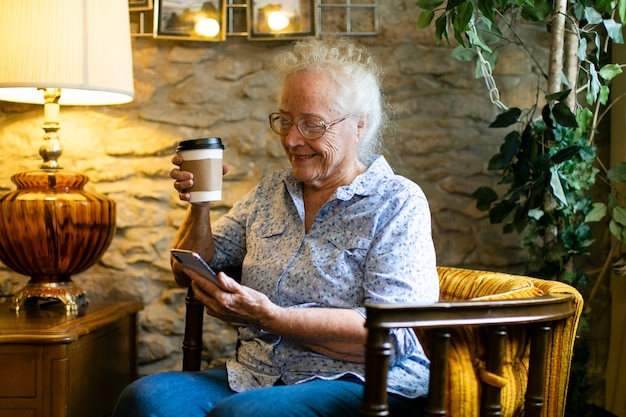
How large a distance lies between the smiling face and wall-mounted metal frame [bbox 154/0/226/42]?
775 mm

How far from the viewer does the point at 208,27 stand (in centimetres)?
252

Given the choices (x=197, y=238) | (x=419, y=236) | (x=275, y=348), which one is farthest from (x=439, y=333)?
(x=197, y=238)

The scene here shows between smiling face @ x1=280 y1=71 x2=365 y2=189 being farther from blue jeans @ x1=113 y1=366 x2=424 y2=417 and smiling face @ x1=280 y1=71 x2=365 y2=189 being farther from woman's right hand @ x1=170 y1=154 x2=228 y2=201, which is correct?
blue jeans @ x1=113 y1=366 x2=424 y2=417

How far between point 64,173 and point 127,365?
668 millimetres

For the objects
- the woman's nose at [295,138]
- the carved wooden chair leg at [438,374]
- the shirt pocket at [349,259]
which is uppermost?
the woman's nose at [295,138]

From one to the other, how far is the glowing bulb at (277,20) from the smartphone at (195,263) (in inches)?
47.2

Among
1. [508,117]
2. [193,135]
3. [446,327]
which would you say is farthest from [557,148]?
[193,135]

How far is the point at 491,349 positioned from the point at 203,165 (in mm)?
795

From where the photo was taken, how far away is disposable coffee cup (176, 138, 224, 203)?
1.76 meters

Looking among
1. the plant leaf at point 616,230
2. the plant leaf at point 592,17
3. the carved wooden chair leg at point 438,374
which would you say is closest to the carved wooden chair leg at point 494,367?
the carved wooden chair leg at point 438,374

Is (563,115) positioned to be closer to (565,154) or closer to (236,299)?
(565,154)

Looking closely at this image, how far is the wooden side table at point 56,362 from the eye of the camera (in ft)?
6.20

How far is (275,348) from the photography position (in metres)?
1.74

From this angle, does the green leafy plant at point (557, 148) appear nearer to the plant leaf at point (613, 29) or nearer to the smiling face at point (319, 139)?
the plant leaf at point (613, 29)
